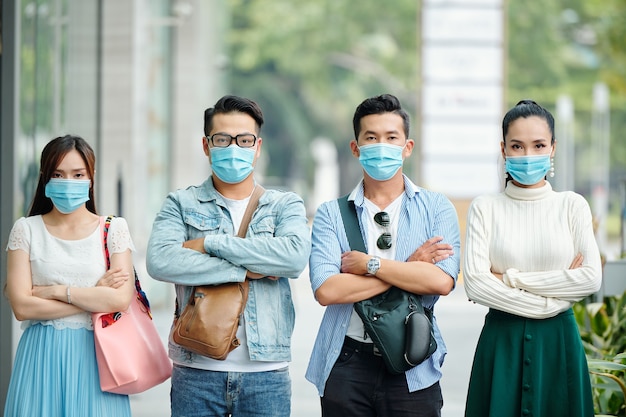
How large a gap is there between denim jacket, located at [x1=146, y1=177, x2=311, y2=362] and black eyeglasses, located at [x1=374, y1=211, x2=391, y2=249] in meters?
0.30

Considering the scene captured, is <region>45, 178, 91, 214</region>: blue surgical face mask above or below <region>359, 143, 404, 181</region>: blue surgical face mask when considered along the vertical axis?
below

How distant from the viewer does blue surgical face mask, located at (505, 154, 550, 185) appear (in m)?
4.29

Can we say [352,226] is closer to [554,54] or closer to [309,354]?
[309,354]

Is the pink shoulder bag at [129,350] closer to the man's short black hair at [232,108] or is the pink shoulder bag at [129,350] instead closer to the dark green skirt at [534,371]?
the man's short black hair at [232,108]

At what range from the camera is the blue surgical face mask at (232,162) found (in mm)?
4285

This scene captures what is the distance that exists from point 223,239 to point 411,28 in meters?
31.8

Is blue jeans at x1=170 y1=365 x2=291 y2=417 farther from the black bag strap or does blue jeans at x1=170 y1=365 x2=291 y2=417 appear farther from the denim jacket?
the black bag strap

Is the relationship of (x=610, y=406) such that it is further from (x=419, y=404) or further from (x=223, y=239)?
(x=223, y=239)

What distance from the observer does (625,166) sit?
4209cm

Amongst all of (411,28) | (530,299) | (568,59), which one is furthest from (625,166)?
(530,299)

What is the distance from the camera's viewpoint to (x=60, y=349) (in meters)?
4.39

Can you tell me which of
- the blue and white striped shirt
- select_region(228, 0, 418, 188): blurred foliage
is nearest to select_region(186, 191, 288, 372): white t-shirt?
the blue and white striped shirt

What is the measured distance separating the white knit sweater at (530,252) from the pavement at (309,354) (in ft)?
10.8

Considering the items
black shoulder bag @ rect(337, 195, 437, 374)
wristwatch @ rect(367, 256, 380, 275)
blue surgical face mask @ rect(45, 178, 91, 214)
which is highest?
blue surgical face mask @ rect(45, 178, 91, 214)
